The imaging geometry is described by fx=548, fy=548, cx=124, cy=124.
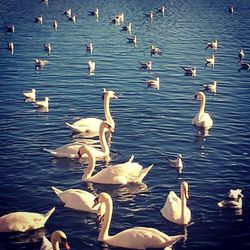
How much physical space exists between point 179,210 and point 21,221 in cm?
654

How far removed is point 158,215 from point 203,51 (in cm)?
4290

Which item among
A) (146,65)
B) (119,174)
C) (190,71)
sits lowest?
(119,174)

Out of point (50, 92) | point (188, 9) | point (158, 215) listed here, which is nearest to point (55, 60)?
point (50, 92)

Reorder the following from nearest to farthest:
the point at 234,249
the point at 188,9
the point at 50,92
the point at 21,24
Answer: the point at 234,249 < the point at 50,92 < the point at 21,24 < the point at 188,9

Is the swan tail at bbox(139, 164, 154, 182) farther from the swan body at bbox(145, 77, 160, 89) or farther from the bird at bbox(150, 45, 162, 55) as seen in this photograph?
the bird at bbox(150, 45, 162, 55)

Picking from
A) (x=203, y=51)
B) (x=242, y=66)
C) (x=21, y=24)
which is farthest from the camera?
(x=21, y=24)

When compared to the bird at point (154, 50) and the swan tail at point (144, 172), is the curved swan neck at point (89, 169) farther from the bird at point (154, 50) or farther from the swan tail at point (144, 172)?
the bird at point (154, 50)

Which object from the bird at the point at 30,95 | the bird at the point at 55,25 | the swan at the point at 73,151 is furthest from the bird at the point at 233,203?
the bird at the point at 55,25

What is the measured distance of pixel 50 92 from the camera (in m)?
45.2

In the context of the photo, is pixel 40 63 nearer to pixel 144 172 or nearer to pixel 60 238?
pixel 144 172

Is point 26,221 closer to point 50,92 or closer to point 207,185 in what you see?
point 207,185

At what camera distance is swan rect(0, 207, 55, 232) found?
22.1 metres

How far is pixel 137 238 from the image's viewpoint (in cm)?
2075

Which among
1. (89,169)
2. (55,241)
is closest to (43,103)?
(89,169)
